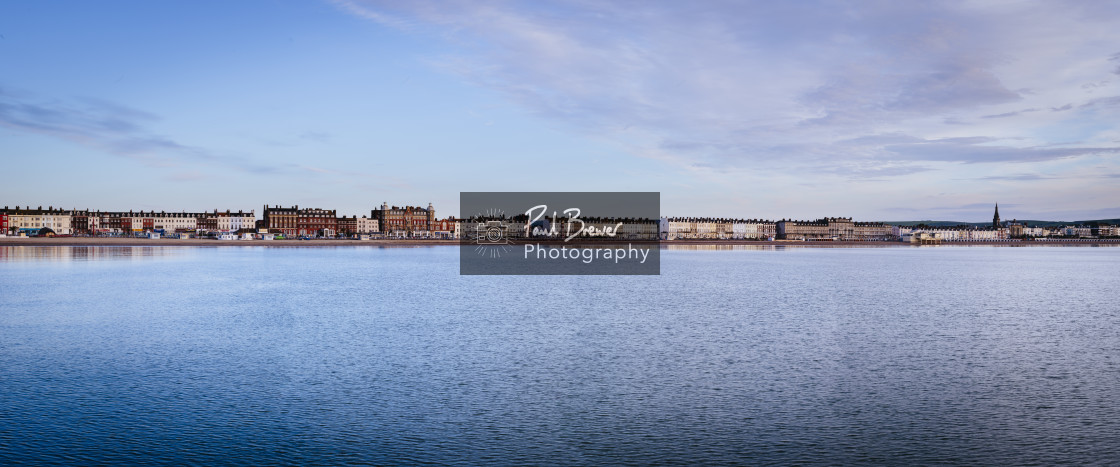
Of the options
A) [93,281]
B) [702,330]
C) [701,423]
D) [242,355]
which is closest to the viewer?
[701,423]

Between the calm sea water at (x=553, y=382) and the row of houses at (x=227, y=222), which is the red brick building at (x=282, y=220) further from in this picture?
the calm sea water at (x=553, y=382)

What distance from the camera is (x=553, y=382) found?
1321 cm

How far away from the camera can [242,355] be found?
15.8m

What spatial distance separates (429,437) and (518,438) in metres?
1.11

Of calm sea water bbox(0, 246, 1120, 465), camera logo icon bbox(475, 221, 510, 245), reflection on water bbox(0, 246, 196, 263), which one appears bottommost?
calm sea water bbox(0, 246, 1120, 465)

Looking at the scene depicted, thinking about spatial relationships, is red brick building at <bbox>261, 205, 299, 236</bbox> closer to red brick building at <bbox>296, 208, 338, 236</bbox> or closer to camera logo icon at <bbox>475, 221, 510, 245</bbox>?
red brick building at <bbox>296, 208, 338, 236</bbox>

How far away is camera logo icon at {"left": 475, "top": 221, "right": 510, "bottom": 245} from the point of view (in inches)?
5747

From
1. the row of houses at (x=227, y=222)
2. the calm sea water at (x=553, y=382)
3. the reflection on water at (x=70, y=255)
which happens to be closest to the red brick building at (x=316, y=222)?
the row of houses at (x=227, y=222)

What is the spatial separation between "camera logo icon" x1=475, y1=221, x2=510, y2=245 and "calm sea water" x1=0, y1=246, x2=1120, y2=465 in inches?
4628

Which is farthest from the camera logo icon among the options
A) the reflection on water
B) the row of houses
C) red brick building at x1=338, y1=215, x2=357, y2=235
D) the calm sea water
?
the calm sea water

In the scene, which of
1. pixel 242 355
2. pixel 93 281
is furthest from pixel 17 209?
pixel 242 355

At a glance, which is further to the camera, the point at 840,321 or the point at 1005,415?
the point at 840,321

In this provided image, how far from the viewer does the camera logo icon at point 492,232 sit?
146 m

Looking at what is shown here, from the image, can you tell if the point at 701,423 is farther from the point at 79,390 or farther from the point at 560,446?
the point at 79,390
